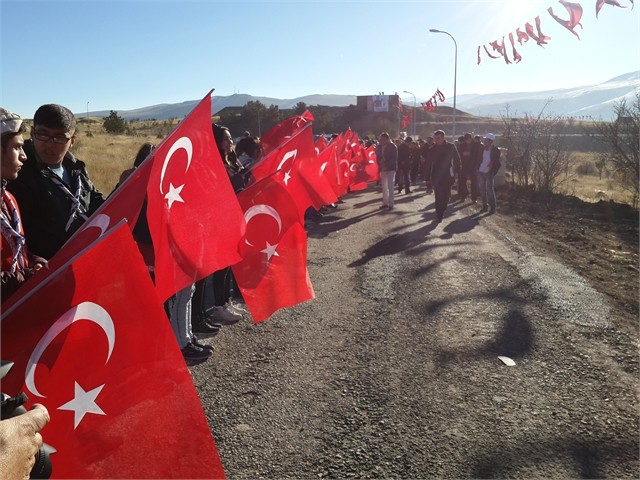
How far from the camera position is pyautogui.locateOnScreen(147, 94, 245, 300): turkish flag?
326 centimetres

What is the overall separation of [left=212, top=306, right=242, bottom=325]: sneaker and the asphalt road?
0.15 metres

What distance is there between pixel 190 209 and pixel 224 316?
2625mm

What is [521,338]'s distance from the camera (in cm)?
520

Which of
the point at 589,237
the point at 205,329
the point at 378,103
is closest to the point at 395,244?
the point at 589,237

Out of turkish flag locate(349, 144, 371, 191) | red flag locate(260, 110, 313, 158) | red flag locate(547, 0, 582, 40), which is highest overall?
red flag locate(547, 0, 582, 40)

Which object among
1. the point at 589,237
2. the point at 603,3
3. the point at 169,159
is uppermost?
the point at 603,3

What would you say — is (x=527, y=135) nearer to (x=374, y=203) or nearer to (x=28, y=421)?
(x=374, y=203)

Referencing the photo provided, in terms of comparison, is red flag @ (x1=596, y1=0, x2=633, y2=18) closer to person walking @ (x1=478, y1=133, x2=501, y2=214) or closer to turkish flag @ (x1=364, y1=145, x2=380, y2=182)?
person walking @ (x1=478, y1=133, x2=501, y2=214)

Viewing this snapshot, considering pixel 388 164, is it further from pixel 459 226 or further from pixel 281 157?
pixel 281 157

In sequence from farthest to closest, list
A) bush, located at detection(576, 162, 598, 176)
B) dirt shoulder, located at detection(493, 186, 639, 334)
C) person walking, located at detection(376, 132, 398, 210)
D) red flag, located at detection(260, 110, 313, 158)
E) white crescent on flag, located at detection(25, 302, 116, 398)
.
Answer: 1. bush, located at detection(576, 162, 598, 176)
2. person walking, located at detection(376, 132, 398, 210)
3. red flag, located at detection(260, 110, 313, 158)
4. dirt shoulder, located at detection(493, 186, 639, 334)
5. white crescent on flag, located at detection(25, 302, 116, 398)

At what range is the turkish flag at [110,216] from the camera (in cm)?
251

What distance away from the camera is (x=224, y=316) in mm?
6051

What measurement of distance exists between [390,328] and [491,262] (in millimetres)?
3185

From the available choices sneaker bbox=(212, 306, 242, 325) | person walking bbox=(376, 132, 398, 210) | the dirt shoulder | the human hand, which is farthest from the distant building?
the human hand
